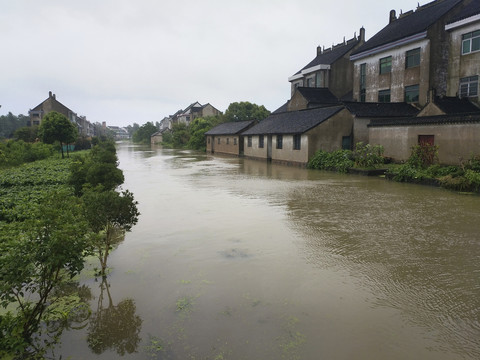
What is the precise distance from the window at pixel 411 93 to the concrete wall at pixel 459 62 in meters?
2.32

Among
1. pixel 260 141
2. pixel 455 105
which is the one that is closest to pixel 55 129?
pixel 260 141

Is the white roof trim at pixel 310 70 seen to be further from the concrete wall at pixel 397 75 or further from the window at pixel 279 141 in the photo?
the window at pixel 279 141

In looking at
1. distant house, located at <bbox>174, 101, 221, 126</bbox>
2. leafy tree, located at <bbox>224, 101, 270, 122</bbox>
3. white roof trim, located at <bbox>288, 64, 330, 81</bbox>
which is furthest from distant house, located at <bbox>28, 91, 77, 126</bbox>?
white roof trim, located at <bbox>288, 64, 330, 81</bbox>

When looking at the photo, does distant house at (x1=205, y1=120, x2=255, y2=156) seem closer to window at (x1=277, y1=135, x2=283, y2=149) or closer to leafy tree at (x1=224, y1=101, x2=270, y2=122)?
leafy tree at (x1=224, y1=101, x2=270, y2=122)

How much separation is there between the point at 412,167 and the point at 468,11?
15798 mm

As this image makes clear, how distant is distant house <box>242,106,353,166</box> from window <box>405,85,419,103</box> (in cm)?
667

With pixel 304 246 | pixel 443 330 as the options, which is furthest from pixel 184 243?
pixel 443 330

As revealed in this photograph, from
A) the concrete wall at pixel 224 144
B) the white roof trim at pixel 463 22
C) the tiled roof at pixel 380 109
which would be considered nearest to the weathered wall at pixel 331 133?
the tiled roof at pixel 380 109

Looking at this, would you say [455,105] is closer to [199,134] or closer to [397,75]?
[397,75]

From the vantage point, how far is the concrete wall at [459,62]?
84.3 feet

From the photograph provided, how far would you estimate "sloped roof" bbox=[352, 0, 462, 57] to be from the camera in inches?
1121

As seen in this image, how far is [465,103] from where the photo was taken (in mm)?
25594

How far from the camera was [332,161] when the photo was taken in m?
24.8

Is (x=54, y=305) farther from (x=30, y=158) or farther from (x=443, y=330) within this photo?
(x=30, y=158)
